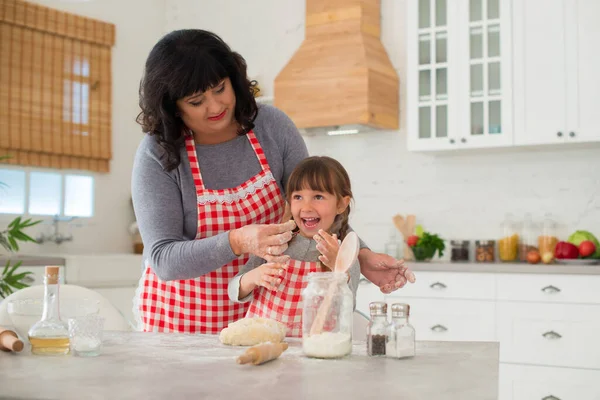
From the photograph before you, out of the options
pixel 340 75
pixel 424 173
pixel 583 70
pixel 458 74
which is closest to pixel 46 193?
pixel 340 75

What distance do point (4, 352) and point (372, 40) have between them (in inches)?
145

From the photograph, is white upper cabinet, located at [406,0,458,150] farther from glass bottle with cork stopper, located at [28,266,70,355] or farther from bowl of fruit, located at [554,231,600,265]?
glass bottle with cork stopper, located at [28,266,70,355]

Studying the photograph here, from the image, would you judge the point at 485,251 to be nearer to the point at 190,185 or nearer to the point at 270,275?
the point at 190,185

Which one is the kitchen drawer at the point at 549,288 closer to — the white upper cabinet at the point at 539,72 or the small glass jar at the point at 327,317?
the white upper cabinet at the point at 539,72

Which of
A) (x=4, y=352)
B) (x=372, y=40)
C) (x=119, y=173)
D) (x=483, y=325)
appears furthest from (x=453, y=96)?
(x=4, y=352)

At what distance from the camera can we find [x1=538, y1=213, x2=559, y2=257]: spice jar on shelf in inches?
167

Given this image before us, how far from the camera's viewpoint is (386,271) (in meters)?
1.76

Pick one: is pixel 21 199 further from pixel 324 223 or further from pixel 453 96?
pixel 324 223

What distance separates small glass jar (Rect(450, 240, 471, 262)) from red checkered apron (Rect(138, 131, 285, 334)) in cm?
258

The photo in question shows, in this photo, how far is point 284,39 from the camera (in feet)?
17.7

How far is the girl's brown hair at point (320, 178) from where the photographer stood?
2.03 m

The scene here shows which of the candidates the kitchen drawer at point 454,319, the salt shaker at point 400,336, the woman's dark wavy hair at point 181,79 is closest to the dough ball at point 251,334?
the salt shaker at point 400,336

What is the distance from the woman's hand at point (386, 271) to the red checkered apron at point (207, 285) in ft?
1.38

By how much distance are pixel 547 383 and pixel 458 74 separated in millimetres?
1763
